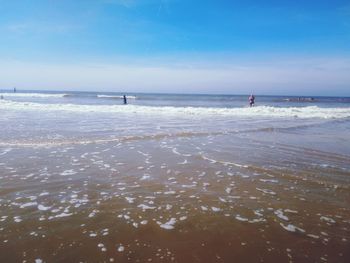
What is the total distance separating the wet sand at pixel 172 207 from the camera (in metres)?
4.25

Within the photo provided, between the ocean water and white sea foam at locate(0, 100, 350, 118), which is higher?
white sea foam at locate(0, 100, 350, 118)

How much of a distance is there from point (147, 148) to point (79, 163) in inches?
121

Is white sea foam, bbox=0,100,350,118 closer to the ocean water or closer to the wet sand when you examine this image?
the ocean water

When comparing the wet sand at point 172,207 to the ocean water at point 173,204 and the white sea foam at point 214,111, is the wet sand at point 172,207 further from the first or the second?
the white sea foam at point 214,111

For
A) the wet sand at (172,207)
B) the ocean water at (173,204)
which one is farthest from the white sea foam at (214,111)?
the wet sand at (172,207)

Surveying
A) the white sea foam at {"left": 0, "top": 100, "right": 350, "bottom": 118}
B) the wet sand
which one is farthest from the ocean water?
the white sea foam at {"left": 0, "top": 100, "right": 350, "bottom": 118}

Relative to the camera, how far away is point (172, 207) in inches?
229

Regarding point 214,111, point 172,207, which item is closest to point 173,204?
point 172,207

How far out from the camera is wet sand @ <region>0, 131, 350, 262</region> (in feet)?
14.0

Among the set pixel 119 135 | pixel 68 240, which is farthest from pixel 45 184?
pixel 119 135

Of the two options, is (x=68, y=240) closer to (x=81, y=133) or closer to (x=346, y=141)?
(x=81, y=133)

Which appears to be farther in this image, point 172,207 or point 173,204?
point 173,204

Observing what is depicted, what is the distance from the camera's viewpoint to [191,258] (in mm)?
4066

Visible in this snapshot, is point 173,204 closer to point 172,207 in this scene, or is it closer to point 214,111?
point 172,207
